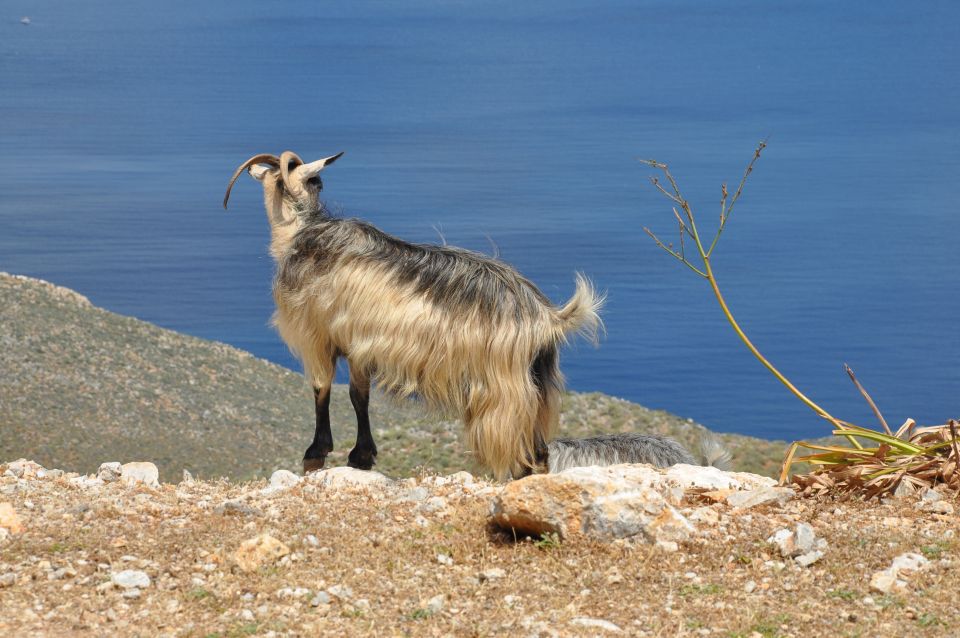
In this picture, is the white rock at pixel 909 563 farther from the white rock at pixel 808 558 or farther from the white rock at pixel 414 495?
the white rock at pixel 414 495

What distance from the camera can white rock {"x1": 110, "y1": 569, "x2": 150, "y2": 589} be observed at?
5797 mm

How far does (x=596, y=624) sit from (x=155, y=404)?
16.7 metres

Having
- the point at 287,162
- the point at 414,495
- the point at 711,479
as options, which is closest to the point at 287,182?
the point at 287,162

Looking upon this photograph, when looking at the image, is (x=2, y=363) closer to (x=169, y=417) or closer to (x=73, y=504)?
(x=169, y=417)

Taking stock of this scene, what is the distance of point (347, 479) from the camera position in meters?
7.88

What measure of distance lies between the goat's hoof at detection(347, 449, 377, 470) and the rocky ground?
6.56ft

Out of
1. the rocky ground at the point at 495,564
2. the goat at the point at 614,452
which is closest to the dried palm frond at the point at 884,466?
the rocky ground at the point at 495,564

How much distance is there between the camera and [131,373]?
71.7ft

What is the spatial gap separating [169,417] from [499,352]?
1351 cm

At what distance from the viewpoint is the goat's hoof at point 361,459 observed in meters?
9.13

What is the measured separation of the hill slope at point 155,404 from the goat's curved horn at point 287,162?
632cm

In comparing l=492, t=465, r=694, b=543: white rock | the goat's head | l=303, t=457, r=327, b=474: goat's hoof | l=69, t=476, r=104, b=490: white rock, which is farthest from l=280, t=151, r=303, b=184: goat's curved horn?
Answer: l=492, t=465, r=694, b=543: white rock

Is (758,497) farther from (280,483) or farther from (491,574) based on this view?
(280,483)

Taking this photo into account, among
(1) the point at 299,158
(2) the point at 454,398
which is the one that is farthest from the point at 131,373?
(2) the point at 454,398
